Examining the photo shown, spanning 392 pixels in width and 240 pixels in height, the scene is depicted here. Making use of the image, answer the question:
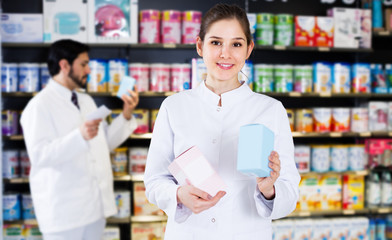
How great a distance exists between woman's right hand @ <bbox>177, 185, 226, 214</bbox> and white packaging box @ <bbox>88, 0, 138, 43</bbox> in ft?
8.16

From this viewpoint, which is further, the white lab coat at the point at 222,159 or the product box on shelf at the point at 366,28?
the product box on shelf at the point at 366,28

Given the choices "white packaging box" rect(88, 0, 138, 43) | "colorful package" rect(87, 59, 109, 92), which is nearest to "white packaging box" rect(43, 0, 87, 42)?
"white packaging box" rect(88, 0, 138, 43)

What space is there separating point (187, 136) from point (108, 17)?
2.40 metres

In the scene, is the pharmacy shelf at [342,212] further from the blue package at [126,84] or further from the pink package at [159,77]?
the blue package at [126,84]

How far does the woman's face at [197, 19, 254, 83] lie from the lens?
1.23 meters

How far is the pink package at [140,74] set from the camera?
11.1 ft

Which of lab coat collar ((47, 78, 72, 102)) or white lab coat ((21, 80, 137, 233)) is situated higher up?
lab coat collar ((47, 78, 72, 102))

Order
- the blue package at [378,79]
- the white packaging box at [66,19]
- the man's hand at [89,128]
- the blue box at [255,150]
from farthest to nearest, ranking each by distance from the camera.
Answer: the blue package at [378,79], the white packaging box at [66,19], the man's hand at [89,128], the blue box at [255,150]

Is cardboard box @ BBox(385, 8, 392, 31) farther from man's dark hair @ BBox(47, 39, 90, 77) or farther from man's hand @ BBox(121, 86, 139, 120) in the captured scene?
man's dark hair @ BBox(47, 39, 90, 77)

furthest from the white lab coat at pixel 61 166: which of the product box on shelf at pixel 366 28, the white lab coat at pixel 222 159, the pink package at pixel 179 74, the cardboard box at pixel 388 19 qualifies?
the cardboard box at pixel 388 19

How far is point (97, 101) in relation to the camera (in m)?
3.87

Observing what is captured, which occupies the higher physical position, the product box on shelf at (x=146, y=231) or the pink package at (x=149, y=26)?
the pink package at (x=149, y=26)

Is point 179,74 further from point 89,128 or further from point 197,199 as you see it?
point 197,199

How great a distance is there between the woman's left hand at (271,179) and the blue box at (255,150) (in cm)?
2
